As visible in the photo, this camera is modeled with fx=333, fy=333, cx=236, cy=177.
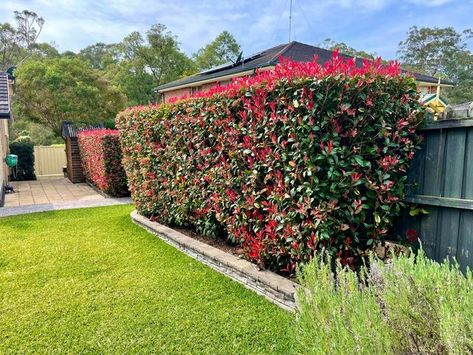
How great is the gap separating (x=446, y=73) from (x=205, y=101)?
1271 inches

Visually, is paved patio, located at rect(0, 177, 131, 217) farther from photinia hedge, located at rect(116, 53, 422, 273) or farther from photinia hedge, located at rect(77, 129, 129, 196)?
photinia hedge, located at rect(116, 53, 422, 273)

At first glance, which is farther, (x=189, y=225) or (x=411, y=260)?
(x=189, y=225)

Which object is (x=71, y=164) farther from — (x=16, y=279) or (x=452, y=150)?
(x=452, y=150)

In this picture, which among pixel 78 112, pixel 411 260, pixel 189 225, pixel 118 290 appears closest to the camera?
pixel 411 260

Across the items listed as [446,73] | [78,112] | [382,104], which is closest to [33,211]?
[382,104]

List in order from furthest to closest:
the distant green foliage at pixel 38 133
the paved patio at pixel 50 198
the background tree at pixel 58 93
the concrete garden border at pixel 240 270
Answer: the distant green foliage at pixel 38 133
the background tree at pixel 58 93
the paved patio at pixel 50 198
the concrete garden border at pixel 240 270

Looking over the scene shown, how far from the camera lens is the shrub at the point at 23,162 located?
14844mm

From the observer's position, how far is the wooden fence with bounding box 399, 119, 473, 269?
2.74 m

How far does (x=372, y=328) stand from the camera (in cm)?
144

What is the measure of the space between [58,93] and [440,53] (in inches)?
1251

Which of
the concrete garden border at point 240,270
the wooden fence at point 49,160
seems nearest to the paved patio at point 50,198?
the wooden fence at point 49,160

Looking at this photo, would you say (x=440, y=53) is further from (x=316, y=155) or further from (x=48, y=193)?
(x=316, y=155)

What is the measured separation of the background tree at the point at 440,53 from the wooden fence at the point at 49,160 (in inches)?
1108

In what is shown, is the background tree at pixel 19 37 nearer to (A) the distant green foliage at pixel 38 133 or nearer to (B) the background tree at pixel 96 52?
(A) the distant green foliage at pixel 38 133
